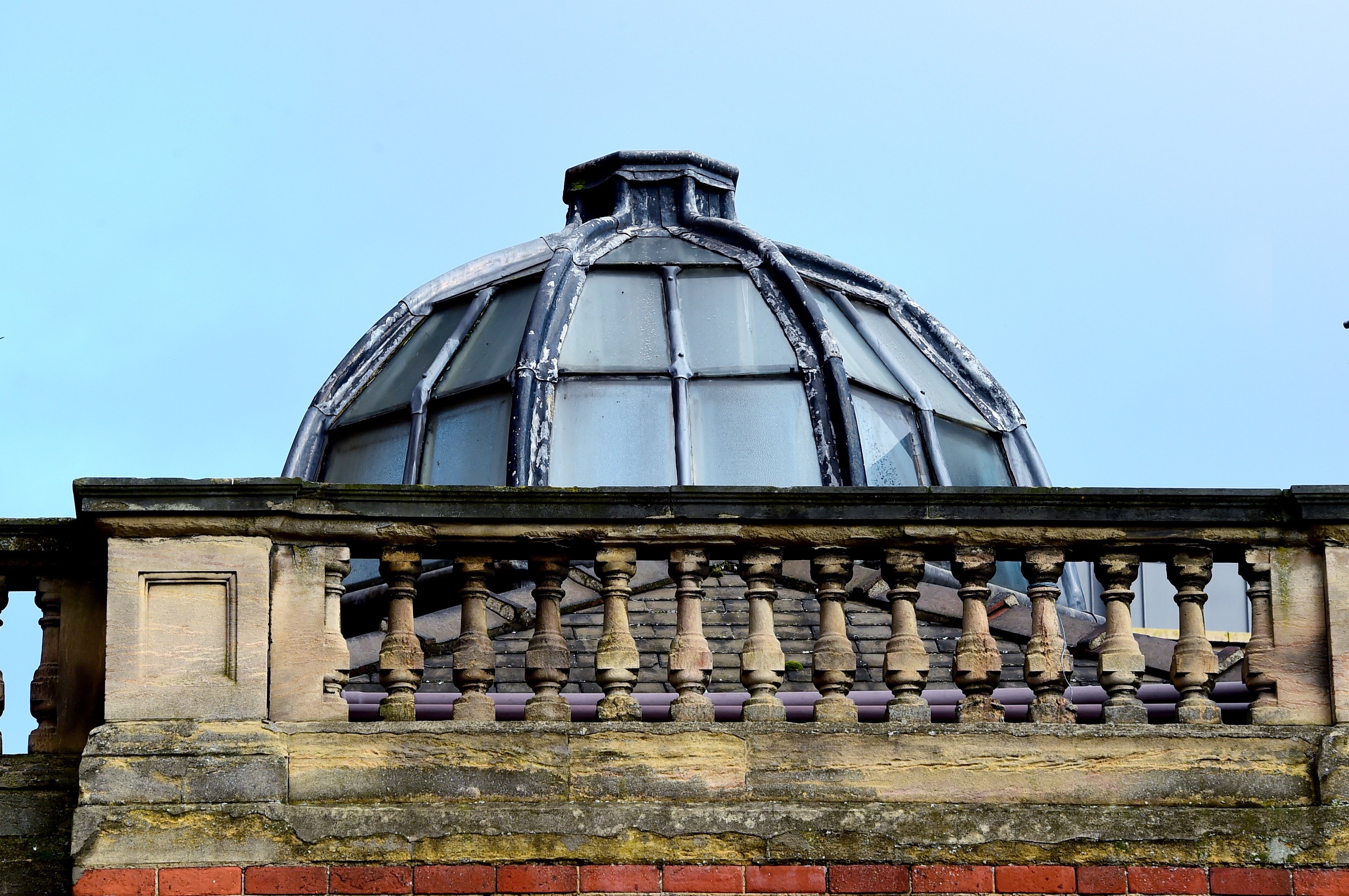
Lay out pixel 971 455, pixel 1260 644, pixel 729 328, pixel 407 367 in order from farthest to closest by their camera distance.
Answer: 1. pixel 971 455
2. pixel 407 367
3. pixel 729 328
4. pixel 1260 644

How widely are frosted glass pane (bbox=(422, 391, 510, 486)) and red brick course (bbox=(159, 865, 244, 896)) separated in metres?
5.58

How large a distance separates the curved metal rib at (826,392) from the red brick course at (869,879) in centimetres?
542

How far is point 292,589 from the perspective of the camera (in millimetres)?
6535

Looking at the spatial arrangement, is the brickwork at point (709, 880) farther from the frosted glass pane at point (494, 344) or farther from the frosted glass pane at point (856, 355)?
the frosted glass pane at point (856, 355)

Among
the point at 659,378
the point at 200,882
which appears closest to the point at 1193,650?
the point at 200,882

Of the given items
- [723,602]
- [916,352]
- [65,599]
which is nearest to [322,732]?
[65,599]

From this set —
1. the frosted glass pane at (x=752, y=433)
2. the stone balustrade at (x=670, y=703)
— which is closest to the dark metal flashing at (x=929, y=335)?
the frosted glass pane at (x=752, y=433)

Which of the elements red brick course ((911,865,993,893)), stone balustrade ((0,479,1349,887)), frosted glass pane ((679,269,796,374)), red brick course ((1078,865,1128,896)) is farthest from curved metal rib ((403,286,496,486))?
red brick course ((1078,865,1128,896))

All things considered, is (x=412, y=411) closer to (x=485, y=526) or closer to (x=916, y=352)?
(x=916, y=352)

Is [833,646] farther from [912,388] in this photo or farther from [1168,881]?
[912,388]

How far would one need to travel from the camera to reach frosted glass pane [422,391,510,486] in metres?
11.8

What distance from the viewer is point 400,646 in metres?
6.56

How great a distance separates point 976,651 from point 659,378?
5.74 m

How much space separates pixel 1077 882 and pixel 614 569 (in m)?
1.94
